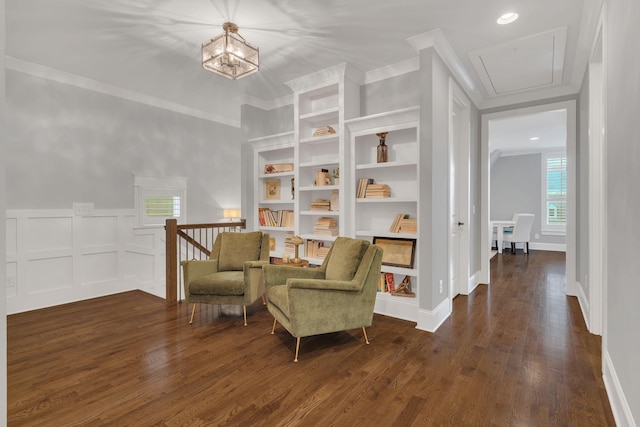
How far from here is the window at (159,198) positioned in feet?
15.4

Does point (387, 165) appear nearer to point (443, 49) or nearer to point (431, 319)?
point (443, 49)

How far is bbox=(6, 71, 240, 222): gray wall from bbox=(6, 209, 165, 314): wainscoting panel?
0.64 feet

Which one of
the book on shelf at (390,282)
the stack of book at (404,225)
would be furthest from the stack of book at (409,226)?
the book on shelf at (390,282)

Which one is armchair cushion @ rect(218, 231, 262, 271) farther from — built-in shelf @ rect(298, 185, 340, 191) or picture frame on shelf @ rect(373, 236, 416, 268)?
picture frame on shelf @ rect(373, 236, 416, 268)

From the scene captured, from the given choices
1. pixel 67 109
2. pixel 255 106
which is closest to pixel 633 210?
pixel 255 106

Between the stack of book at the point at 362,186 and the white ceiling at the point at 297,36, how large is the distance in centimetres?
129

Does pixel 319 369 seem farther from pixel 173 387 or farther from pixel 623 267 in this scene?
pixel 623 267

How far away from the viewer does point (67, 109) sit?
3.99 m

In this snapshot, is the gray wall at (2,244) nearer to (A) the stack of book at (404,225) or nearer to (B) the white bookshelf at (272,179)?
(A) the stack of book at (404,225)

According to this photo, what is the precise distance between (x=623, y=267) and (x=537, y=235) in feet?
26.4

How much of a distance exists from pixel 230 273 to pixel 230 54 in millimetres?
2116

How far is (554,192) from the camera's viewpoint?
8414mm

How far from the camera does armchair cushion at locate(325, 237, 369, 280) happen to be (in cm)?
274

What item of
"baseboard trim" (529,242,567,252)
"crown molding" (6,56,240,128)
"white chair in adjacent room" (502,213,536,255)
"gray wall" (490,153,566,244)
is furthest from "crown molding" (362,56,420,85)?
"baseboard trim" (529,242,567,252)
